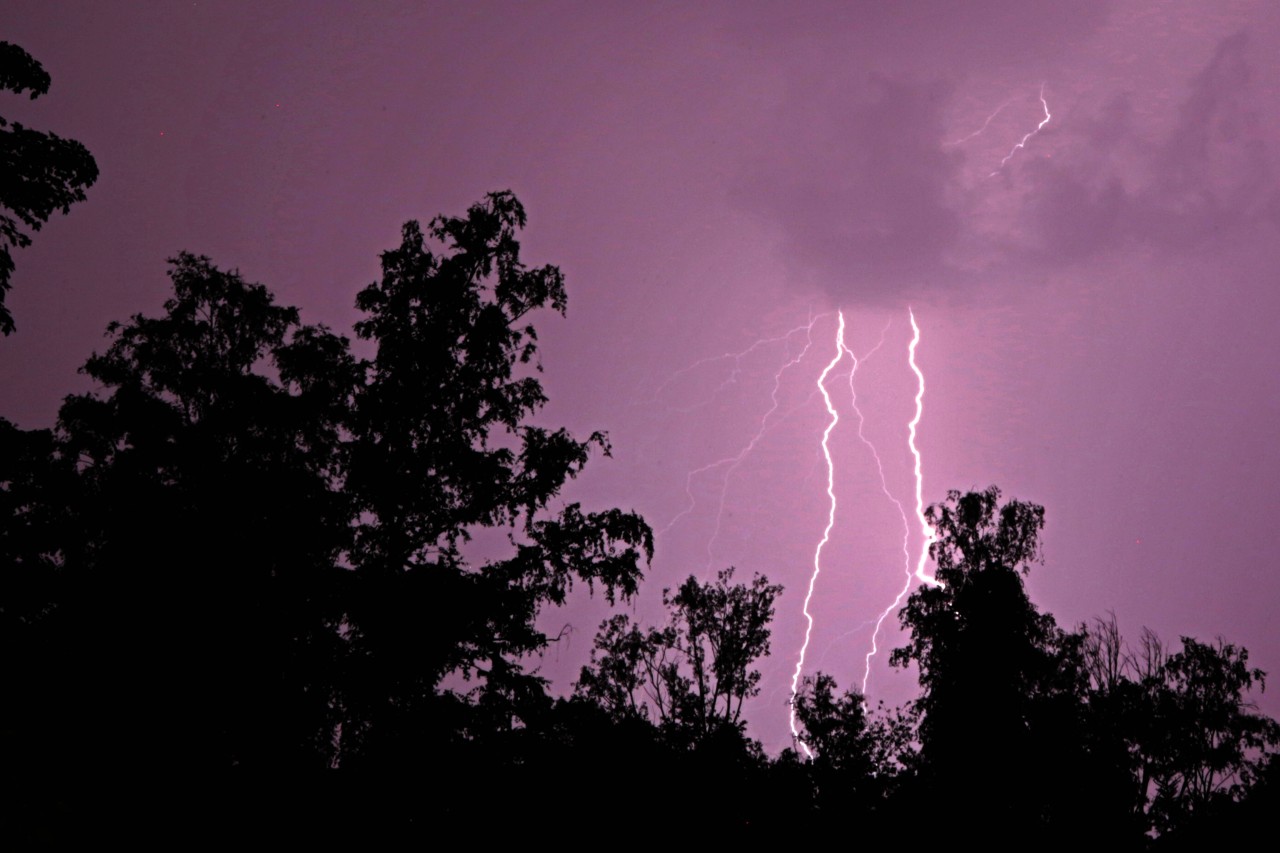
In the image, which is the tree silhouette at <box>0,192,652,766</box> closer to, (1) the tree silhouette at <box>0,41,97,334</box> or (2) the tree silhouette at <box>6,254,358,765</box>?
(2) the tree silhouette at <box>6,254,358,765</box>

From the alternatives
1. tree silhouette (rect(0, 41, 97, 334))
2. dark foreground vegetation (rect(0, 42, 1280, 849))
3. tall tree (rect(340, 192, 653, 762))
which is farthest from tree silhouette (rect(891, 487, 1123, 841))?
tree silhouette (rect(0, 41, 97, 334))

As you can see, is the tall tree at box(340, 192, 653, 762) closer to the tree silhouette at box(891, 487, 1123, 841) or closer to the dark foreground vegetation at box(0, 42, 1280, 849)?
the dark foreground vegetation at box(0, 42, 1280, 849)

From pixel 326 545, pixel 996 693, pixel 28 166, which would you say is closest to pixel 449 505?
pixel 326 545

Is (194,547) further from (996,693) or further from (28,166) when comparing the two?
(996,693)

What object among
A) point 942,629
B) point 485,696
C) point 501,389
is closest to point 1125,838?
point 942,629

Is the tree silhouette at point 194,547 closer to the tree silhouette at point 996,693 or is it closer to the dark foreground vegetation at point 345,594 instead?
the dark foreground vegetation at point 345,594

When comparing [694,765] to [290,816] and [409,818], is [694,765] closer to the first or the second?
[409,818]

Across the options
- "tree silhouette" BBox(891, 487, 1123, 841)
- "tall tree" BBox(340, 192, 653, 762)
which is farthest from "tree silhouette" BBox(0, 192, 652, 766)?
"tree silhouette" BBox(891, 487, 1123, 841)

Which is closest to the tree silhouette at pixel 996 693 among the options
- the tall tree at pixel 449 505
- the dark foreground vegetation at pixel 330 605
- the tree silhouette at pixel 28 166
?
the dark foreground vegetation at pixel 330 605

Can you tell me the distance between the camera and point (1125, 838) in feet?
70.2

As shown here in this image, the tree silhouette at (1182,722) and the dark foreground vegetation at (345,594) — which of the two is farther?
the tree silhouette at (1182,722)

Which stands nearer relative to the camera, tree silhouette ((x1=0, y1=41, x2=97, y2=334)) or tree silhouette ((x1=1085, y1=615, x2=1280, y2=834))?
tree silhouette ((x1=0, y1=41, x2=97, y2=334))

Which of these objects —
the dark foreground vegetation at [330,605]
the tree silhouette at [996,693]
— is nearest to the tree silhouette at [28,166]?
the dark foreground vegetation at [330,605]

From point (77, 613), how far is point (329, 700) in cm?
418
